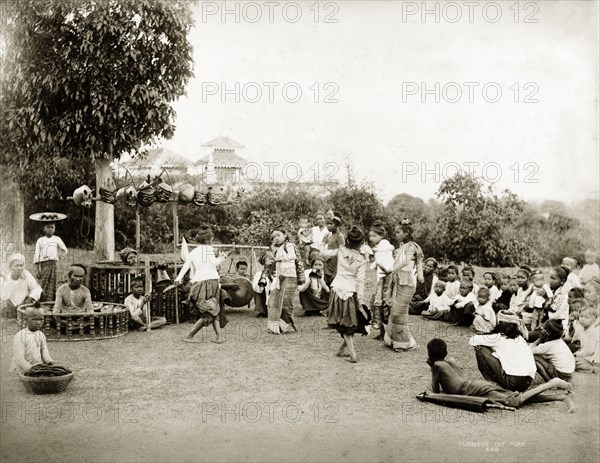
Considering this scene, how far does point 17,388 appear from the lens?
5.15 metres

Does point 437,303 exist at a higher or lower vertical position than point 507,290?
lower

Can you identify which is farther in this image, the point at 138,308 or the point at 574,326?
the point at 138,308

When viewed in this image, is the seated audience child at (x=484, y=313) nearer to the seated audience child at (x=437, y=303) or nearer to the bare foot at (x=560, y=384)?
the seated audience child at (x=437, y=303)

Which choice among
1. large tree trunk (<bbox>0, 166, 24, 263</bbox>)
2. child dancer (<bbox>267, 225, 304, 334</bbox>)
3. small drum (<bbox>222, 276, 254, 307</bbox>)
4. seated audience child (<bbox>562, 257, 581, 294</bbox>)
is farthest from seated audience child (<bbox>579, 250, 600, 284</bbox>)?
large tree trunk (<bbox>0, 166, 24, 263</bbox>)

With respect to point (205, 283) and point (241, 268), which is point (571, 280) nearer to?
point (205, 283)

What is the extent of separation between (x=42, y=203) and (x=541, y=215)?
629 cm

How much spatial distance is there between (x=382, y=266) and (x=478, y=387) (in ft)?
7.00

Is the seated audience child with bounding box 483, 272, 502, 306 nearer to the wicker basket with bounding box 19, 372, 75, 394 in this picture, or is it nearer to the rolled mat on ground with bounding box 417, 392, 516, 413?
the rolled mat on ground with bounding box 417, 392, 516, 413

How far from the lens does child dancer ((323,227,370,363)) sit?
21.0ft

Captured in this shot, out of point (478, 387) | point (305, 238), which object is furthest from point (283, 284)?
point (478, 387)

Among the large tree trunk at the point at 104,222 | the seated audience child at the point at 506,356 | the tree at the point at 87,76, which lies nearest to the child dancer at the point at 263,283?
the large tree trunk at the point at 104,222

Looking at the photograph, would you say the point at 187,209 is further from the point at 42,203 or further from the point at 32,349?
the point at 32,349

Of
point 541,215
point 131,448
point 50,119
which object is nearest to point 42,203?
point 50,119

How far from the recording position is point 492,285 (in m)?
7.87
